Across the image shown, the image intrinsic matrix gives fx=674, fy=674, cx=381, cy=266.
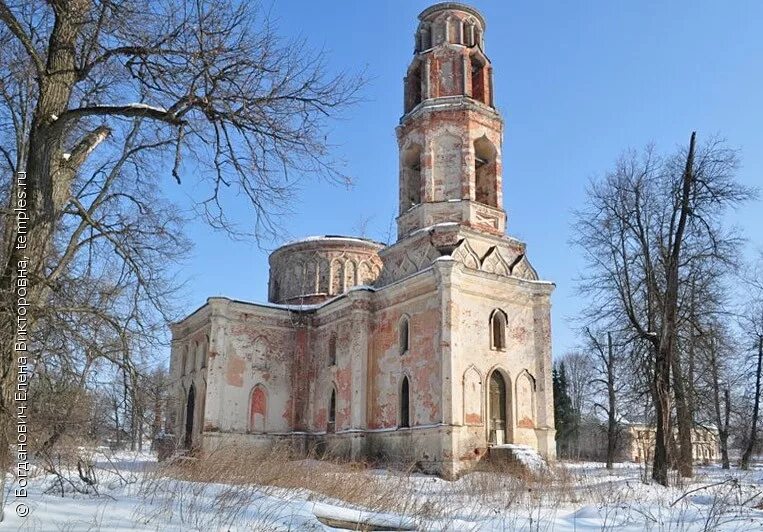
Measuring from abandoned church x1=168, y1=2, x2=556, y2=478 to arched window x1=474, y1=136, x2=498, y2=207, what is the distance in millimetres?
52

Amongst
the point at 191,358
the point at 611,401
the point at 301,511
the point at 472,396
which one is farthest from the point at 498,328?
the point at 301,511

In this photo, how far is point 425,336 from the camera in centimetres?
2230

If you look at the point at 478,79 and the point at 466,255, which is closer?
the point at 466,255

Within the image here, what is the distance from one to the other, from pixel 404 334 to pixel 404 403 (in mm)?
2360

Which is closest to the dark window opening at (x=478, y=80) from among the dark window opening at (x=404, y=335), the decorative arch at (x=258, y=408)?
the dark window opening at (x=404, y=335)

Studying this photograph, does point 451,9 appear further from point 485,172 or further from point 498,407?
point 498,407

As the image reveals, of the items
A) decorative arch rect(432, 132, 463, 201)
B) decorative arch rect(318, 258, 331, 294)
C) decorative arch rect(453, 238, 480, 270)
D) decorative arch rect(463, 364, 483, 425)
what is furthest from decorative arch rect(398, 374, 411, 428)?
decorative arch rect(318, 258, 331, 294)

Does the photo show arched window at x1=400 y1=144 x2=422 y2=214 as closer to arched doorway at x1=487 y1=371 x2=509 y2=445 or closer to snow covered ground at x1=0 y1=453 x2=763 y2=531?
arched doorway at x1=487 y1=371 x2=509 y2=445

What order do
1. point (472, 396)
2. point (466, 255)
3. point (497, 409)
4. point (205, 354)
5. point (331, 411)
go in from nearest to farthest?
point (472, 396) → point (497, 409) → point (466, 255) → point (331, 411) → point (205, 354)

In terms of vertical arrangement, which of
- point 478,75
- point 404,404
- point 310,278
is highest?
point 478,75

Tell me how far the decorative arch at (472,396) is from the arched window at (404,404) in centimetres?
231

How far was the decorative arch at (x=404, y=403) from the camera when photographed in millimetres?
22691

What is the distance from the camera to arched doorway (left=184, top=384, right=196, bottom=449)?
2789cm

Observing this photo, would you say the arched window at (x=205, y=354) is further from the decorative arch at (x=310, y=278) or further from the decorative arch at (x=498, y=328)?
the decorative arch at (x=498, y=328)
